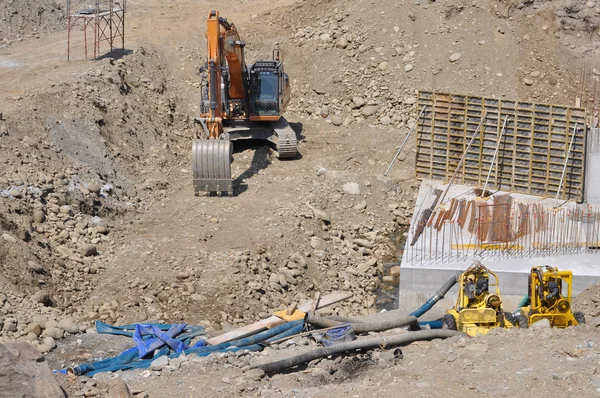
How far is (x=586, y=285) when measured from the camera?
1894cm

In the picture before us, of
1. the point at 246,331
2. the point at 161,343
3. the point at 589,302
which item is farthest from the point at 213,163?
the point at 589,302

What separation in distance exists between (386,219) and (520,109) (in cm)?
426

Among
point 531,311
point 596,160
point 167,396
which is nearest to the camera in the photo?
point 167,396

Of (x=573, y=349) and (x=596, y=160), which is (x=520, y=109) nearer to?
(x=596, y=160)

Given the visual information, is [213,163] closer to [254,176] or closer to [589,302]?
[254,176]

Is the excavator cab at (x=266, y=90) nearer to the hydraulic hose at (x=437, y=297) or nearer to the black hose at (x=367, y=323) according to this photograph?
the hydraulic hose at (x=437, y=297)

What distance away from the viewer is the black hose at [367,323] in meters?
15.9

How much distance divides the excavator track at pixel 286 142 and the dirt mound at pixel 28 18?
38.2 ft

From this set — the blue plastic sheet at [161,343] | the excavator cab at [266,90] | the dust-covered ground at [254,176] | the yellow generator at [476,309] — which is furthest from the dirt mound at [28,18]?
the yellow generator at [476,309]

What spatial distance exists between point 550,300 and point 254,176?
32.6 feet

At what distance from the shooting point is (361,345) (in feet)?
48.8

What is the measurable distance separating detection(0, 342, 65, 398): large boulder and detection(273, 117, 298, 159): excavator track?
13382 millimetres

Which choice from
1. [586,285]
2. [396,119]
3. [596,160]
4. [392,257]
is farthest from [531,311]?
[396,119]

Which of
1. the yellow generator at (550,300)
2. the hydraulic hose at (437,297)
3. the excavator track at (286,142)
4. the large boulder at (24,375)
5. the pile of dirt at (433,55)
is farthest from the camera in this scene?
the pile of dirt at (433,55)
